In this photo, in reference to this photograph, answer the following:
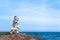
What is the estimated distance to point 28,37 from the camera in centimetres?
3581

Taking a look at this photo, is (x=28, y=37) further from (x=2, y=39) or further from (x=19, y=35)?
(x=2, y=39)

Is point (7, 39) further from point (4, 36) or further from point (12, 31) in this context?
point (12, 31)

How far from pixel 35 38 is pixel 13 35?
9.96 ft

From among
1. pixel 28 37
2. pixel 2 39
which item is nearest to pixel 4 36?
pixel 2 39

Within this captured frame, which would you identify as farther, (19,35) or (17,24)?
(17,24)

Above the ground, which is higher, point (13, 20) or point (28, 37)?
point (13, 20)

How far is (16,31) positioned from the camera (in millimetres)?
38406

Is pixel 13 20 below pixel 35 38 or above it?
above

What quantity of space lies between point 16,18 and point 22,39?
4.73m

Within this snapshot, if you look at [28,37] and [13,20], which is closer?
[28,37]

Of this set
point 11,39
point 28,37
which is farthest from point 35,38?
point 11,39

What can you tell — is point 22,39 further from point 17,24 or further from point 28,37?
point 17,24

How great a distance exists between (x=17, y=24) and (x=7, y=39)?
201 inches

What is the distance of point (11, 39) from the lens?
34781mm
